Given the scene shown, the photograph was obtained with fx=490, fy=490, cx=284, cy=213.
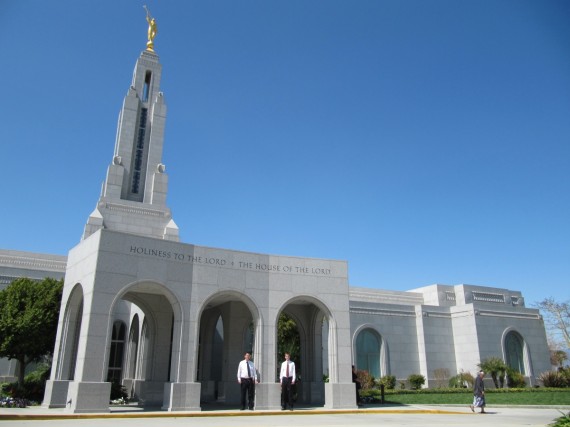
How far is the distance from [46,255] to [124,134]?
1087cm

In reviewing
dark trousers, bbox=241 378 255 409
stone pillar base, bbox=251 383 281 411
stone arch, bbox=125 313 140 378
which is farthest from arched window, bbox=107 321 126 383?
dark trousers, bbox=241 378 255 409

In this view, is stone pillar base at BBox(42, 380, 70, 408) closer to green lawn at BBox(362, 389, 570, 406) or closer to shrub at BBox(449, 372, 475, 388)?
green lawn at BBox(362, 389, 570, 406)

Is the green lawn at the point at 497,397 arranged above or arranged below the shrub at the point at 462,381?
below

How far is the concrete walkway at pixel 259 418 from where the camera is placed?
10859mm

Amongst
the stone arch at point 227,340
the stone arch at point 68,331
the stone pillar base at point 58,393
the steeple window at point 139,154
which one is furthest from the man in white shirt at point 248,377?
the steeple window at point 139,154

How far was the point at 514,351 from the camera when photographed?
36719 mm

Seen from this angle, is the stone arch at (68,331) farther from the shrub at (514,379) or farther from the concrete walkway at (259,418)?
the shrub at (514,379)

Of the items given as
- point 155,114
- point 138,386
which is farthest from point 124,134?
point 138,386

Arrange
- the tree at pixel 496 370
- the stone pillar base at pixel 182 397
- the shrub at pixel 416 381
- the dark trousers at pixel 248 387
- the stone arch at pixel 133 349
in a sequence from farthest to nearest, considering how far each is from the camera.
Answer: the shrub at pixel 416 381 < the tree at pixel 496 370 < the stone arch at pixel 133 349 < the dark trousers at pixel 248 387 < the stone pillar base at pixel 182 397

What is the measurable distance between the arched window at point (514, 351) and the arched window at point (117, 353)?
88.9ft

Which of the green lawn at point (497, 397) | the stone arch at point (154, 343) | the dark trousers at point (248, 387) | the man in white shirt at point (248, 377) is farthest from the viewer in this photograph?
the green lawn at point (497, 397)

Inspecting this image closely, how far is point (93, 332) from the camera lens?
45.6 feet

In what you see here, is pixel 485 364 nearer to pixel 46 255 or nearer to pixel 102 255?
pixel 102 255

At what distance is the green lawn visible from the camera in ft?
67.6
